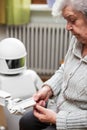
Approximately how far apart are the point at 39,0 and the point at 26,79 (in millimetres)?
1487

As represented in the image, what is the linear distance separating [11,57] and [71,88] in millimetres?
832

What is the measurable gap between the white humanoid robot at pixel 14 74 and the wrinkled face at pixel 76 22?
849mm

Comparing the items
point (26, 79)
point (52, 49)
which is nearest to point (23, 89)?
point (26, 79)

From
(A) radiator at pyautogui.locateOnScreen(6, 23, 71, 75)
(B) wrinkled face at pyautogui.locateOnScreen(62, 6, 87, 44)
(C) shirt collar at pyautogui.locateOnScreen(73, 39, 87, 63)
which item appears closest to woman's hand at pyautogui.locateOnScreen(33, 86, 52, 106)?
(C) shirt collar at pyautogui.locateOnScreen(73, 39, 87, 63)

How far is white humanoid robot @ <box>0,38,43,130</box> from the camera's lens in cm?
198

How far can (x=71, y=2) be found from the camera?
3.88 ft

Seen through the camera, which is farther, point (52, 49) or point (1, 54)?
point (52, 49)

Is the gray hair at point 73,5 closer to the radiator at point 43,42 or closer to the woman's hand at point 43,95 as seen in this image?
the woman's hand at point 43,95

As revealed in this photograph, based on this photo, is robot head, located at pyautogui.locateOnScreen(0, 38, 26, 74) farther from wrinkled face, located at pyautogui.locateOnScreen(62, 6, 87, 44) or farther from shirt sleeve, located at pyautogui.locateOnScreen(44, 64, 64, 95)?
wrinkled face, located at pyautogui.locateOnScreen(62, 6, 87, 44)

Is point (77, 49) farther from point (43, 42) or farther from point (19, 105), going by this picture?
point (43, 42)

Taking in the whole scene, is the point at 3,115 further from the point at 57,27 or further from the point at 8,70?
the point at 57,27

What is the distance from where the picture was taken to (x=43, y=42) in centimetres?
320

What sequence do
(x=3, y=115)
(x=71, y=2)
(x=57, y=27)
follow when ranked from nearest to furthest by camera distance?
(x=71, y=2) < (x=3, y=115) < (x=57, y=27)

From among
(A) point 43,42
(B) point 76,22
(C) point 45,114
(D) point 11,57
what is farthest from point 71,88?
(A) point 43,42
